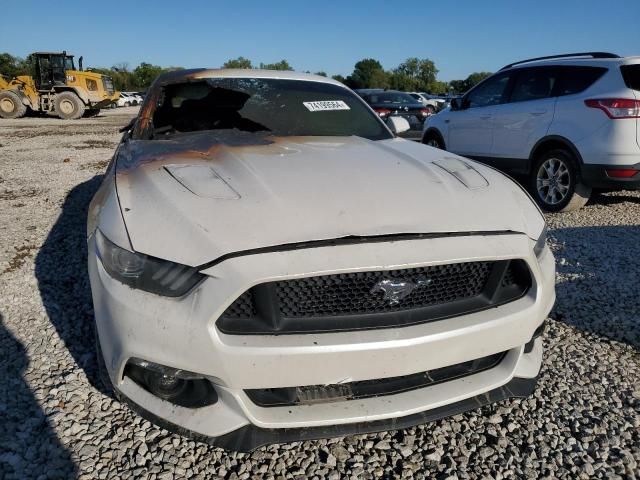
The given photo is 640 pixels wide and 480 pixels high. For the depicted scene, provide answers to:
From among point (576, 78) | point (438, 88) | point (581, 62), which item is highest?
point (581, 62)

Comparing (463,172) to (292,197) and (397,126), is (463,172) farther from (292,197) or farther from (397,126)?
(397,126)

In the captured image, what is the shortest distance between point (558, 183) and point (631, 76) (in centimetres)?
128

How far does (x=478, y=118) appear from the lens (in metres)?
6.76

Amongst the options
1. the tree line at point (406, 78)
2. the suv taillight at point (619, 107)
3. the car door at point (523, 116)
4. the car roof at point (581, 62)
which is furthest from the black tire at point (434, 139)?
the tree line at point (406, 78)

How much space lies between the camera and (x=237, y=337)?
5.18ft

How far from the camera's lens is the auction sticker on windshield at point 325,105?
3406 millimetres

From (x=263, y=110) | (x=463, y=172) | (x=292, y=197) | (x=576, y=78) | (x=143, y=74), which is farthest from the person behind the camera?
(x=143, y=74)

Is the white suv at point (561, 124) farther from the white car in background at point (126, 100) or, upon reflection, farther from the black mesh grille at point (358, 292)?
the white car in background at point (126, 100)

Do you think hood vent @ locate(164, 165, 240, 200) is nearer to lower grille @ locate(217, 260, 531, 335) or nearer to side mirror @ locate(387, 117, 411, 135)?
lower grille @ locate(217, 260, 531, 335)

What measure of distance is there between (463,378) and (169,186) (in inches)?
53.8

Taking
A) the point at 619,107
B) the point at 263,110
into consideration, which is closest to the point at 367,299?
the point at 263,110

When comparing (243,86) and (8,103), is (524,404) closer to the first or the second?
(243,86)

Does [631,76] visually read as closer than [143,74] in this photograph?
Yes

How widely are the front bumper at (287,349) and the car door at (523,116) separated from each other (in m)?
4.65
